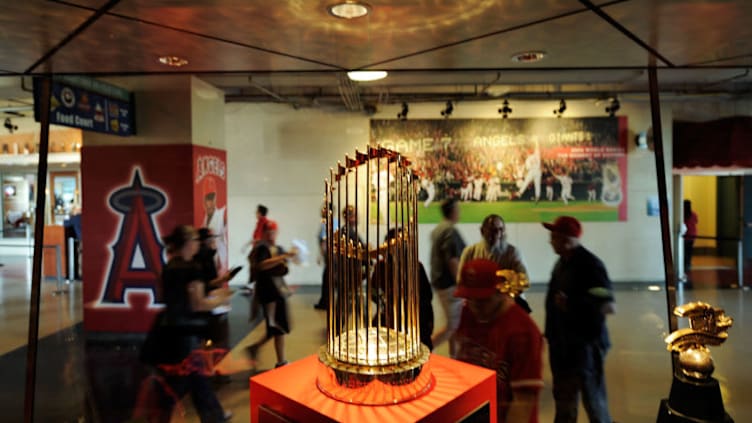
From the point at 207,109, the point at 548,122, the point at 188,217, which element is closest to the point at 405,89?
the point at 548,122

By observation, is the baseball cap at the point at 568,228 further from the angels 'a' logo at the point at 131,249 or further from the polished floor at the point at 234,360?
the angels 'a' logo at the point at 131,249

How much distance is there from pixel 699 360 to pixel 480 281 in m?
1.07

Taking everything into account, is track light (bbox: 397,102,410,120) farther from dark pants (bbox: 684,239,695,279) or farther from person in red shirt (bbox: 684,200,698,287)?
dark pants (bbox: 684,239,695,279)

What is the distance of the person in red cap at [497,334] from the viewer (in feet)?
8.08

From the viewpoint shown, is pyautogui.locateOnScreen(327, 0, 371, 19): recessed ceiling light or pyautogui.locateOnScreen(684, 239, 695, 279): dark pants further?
pyautogui.locateOnScreen(684, 239, 695, 279): dark pants

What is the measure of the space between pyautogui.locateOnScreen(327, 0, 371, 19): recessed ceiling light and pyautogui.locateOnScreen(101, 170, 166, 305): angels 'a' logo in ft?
14.4

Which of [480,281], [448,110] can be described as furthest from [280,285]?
[448,110]

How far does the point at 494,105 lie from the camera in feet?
25.6

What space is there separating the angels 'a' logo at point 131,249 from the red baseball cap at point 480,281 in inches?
157

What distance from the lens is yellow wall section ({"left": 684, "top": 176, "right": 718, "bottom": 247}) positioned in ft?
28.5

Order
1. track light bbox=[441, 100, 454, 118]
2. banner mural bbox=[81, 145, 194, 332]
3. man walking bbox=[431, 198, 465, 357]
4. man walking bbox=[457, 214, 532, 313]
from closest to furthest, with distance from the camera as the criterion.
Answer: man walking bbox=[457, 214, 532, 313]
man walking bbox=[431, 198, 465, 357]
banner mural bbox=[81, 145, 194, 332]
track light bbox=[441, 100, 454, 118]

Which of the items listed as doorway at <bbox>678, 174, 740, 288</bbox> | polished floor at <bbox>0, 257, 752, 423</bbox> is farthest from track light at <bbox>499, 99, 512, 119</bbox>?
doorway at <bbox>678, 174, 740, 288</bbox>

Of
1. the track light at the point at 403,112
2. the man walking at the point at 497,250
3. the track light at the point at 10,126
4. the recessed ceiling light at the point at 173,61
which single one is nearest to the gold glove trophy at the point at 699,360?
the man walking at the point at 497,250

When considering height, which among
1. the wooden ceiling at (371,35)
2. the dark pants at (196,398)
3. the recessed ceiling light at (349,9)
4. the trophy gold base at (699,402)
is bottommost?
the dark pants at (196,398)
